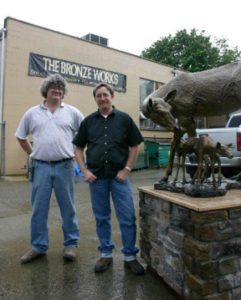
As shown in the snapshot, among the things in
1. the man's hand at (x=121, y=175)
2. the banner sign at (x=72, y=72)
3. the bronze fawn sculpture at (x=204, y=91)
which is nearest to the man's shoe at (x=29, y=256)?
the man's hand at (x=121, y=175)

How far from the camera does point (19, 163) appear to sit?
10.3 meters

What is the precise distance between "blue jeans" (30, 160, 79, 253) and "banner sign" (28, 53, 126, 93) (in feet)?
28.0

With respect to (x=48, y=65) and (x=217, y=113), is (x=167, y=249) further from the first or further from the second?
(x=48, y=65)

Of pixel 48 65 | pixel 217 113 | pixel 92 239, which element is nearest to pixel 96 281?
pixel 92 239

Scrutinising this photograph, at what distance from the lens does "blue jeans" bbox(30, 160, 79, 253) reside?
3012 mm

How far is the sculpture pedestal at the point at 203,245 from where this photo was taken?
6.23ft

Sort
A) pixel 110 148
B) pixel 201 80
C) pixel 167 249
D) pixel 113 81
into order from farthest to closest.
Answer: pixel 113 81, pixel 110 148, pixel 201 80, pixel 167 249

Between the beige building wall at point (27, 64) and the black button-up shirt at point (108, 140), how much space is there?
818 cm

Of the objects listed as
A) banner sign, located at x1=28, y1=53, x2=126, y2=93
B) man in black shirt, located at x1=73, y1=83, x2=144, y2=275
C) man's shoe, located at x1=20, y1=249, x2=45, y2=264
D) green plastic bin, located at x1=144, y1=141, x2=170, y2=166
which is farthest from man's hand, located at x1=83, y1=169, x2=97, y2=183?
green plastic bin, located at x1=144, y1=141, x2=170, y2=166

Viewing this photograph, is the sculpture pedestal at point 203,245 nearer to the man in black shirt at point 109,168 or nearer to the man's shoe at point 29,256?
the man in black shirt at point 109,168

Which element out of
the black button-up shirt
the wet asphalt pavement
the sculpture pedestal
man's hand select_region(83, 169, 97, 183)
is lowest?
the wet asphalt pavement

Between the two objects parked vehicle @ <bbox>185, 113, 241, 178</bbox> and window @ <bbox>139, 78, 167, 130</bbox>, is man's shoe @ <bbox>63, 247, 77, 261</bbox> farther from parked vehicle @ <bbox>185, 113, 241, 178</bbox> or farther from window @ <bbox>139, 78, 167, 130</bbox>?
window @ <bbox>139, 78, 167, 130</bbox>

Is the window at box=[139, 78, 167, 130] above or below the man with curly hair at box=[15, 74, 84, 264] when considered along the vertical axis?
above

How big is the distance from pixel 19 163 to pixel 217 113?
9.11 meters
